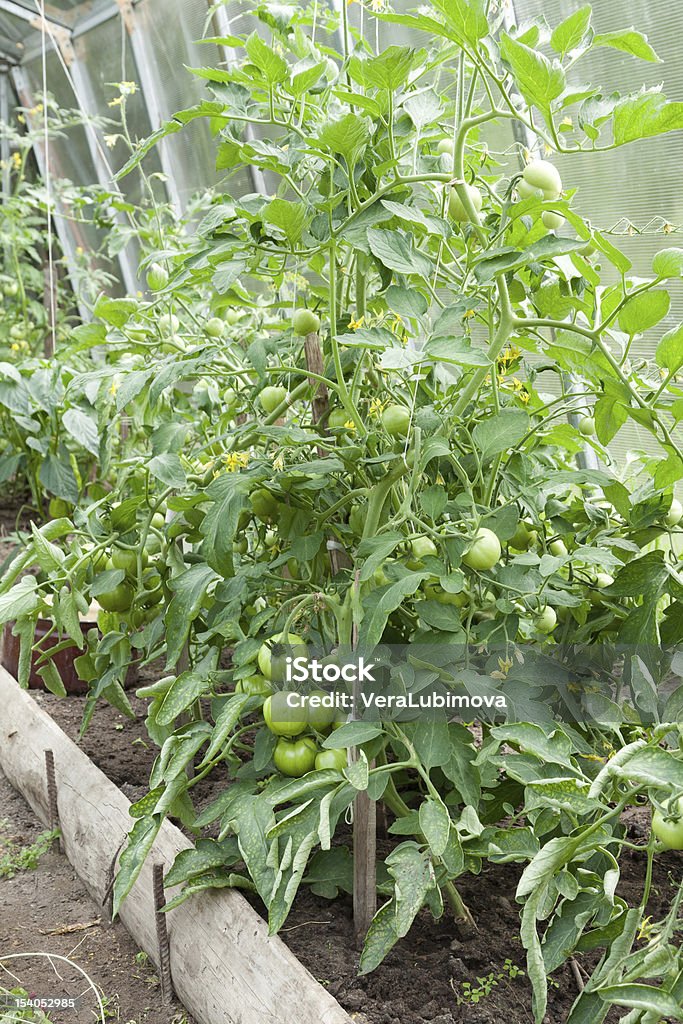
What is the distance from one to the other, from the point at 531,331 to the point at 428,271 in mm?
237

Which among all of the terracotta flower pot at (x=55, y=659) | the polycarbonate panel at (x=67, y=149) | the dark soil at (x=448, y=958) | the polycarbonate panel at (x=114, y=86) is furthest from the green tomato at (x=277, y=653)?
the polycarbonate panel at (x=67, y=149)

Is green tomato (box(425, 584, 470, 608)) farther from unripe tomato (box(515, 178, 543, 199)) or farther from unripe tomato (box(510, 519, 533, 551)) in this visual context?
unripe tomato (box(515, 178, 543, 199))

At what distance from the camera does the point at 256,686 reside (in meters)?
1.26

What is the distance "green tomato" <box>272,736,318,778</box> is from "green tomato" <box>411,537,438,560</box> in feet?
0.96

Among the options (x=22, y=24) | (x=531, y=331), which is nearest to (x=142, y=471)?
(x=531, y=331)

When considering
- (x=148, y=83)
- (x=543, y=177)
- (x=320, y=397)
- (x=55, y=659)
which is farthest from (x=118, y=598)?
(x=148, y=83)

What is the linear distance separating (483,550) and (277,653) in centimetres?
34

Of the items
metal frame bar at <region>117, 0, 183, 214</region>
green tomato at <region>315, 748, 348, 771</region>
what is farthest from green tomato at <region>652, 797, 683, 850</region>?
metal frame bar at <region>117, 0, 183, 214</region>

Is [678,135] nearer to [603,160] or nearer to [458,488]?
[603,160]

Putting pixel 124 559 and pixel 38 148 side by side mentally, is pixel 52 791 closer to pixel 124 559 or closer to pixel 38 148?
pixel 124 559

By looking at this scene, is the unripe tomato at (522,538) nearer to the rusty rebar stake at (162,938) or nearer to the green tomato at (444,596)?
the green tomato at (444,596)

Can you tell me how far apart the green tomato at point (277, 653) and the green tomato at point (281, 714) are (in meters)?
0.03

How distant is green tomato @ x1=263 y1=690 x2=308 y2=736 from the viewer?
1.21 meters

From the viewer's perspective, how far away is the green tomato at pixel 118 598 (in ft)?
5.30
